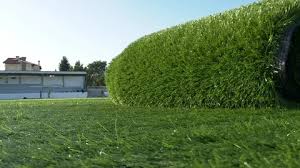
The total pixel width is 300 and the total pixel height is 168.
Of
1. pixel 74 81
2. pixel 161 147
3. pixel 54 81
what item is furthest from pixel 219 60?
pixel 74 81

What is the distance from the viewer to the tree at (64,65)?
357 feet

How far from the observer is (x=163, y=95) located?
9930 mm

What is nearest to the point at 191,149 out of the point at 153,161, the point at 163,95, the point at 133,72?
the point at 153,161

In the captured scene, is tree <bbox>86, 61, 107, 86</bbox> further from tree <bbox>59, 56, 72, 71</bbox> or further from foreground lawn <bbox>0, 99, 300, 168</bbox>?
foreground lawn <bbox>0, 99, 300, 168</bbox>

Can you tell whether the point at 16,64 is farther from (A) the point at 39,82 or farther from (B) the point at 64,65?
(A) the point at 39,82

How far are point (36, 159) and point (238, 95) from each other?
14.1 ft

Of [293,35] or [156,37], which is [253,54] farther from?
[156,37]

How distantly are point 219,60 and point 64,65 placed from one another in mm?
103583

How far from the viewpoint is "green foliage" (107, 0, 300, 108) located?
23.9 ft

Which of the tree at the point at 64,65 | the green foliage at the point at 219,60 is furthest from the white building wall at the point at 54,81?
the green foliage at the point at 219,60

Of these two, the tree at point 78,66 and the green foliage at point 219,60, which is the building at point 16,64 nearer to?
the tree at point 78,66

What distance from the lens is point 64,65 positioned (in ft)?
359

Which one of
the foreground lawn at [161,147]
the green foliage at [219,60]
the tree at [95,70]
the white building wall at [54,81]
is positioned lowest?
the foreground lawn at [161,147]

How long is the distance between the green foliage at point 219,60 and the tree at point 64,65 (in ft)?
326
